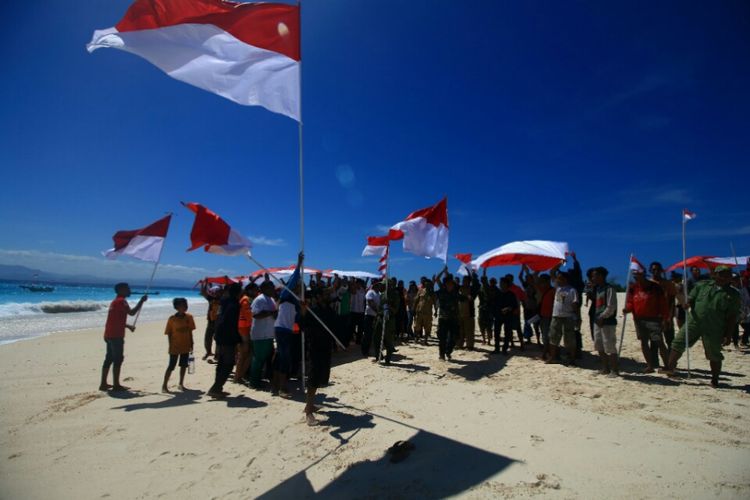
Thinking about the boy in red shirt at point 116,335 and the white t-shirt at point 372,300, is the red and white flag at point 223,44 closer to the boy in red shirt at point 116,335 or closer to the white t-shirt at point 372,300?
the boy in red shirt at point 116,335

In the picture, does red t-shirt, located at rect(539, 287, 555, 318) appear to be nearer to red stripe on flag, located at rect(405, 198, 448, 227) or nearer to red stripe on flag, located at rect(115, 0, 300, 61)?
red stripe on flag, located at rect(405, 198, 448, 227)

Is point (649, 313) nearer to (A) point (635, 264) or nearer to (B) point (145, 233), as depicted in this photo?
(A) point (635, 264)

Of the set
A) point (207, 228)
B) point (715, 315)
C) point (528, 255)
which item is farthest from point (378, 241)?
point (715, 315)

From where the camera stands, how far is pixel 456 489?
345 centimetres

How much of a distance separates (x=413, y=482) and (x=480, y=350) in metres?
7.44

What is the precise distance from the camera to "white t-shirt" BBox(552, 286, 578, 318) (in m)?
7.84

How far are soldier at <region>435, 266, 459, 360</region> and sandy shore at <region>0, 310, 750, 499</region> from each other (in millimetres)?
1457

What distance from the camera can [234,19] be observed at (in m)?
5.65

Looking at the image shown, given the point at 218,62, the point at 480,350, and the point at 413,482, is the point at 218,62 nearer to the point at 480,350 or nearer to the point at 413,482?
the point at 413,482

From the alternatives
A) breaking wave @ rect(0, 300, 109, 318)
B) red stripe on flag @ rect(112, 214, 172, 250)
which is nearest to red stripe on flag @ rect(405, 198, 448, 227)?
red stripe on flag @ rect(112, 214, 172, 250)

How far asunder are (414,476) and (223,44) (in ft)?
21.4

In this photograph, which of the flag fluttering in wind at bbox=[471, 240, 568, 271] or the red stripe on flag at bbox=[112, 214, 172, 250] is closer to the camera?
the red stripe on flag at bbox=[112, 214, 172, 250]

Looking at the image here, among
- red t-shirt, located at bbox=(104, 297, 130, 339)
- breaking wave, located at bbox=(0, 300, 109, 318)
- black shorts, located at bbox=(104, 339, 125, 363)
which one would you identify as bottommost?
breaking wave, located at bbox=(0, 300, 109, 318)

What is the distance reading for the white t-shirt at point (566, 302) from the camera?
7.84m
